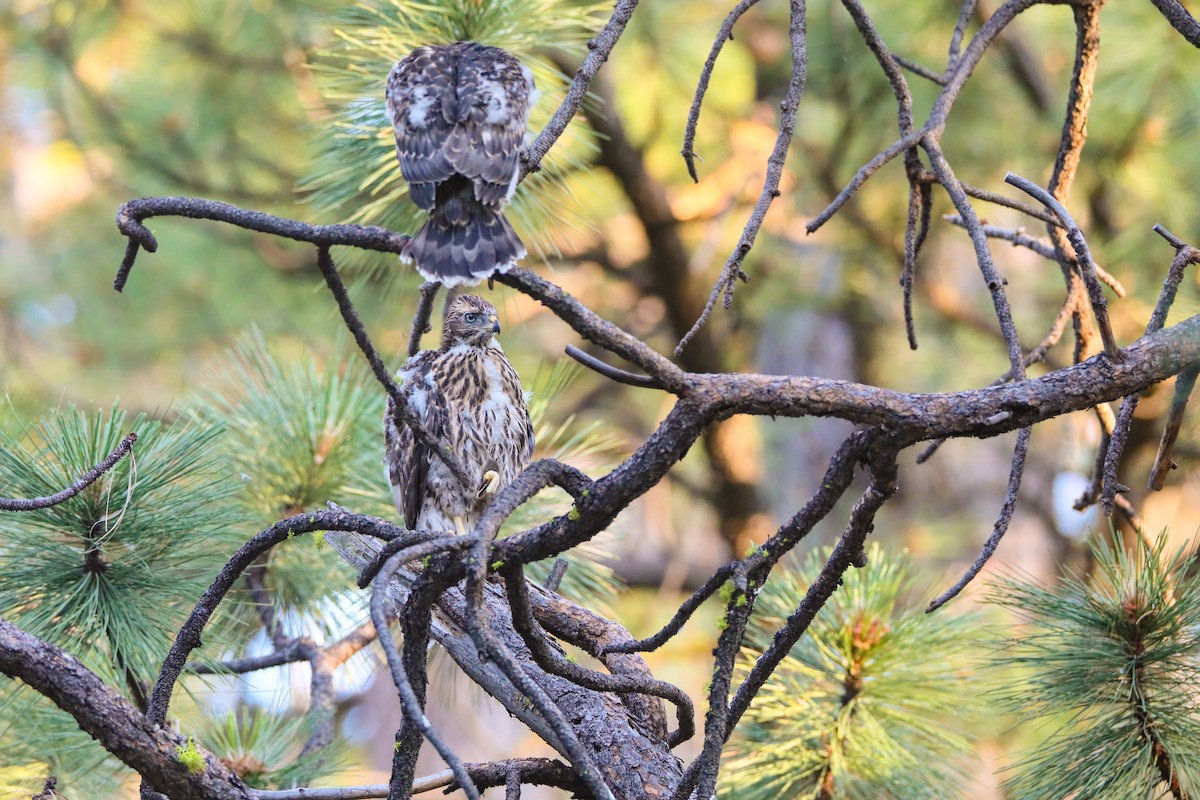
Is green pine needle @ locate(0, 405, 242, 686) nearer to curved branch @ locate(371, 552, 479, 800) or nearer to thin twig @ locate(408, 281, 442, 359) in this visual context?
thin twig @ locate(408, 281, 442, 359)

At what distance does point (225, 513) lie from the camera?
2145 mm

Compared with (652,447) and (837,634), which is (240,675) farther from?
(652,447)

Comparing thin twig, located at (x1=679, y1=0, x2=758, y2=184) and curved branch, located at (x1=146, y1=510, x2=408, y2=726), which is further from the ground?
thin twig, located at (x1=679, y1=0, x2=758, y2=184)

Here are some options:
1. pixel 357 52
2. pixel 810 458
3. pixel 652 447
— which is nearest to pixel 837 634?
pixel 652 447

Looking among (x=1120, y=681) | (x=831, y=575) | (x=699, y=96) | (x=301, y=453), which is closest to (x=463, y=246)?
(x=699, y=96)

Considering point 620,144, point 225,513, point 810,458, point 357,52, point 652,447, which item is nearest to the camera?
point 652,447

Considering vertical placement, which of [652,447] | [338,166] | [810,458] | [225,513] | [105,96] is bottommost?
[652,447]

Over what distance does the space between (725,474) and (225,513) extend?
3.02 metres

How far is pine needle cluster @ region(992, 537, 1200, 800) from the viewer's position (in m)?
1.69

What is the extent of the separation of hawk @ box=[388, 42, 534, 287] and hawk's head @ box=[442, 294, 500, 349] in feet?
2.40

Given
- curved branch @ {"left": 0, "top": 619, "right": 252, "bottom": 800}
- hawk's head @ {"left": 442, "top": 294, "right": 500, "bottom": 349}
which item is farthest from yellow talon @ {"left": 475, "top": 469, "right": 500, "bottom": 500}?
curved branch @ {"left": 0, "top": 619, "right": 252, "bottom": 800}

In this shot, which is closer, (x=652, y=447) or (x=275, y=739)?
(x=652, y=447)

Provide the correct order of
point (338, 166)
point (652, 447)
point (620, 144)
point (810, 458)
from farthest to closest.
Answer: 1. point (810, 458)
2. point (620, 144)
3. point (338, 166)
4. point (652, 447)

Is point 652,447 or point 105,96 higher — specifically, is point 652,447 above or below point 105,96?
below
